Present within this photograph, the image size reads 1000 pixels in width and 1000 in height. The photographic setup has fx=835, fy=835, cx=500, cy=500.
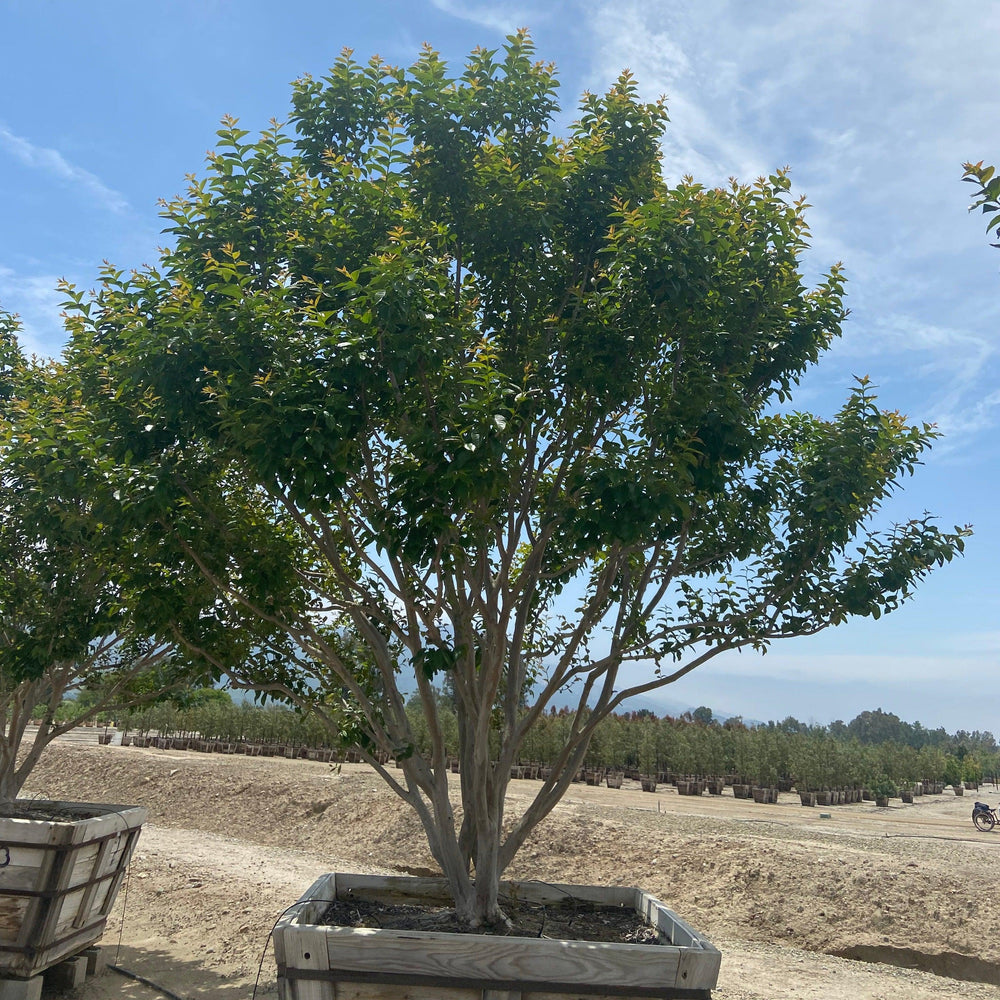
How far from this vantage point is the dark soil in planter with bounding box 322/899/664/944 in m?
5.16

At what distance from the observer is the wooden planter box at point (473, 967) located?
13.8ft

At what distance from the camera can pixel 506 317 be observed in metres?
6.11

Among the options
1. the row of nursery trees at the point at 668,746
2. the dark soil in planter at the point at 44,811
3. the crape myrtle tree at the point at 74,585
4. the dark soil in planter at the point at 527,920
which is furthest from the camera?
the row of nursery trees at the point at 668,746

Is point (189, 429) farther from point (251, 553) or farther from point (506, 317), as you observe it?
point (506, 317)

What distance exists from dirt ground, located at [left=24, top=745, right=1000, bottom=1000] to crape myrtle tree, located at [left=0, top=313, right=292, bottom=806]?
7.84 ft

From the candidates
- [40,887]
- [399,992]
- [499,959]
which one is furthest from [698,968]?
[40,887]

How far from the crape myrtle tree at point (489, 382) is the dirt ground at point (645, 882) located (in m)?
2.92

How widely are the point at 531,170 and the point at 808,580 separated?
3.50 meters

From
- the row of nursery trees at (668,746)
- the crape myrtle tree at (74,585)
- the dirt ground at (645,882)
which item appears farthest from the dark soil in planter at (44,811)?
the row of nursery trees at (668,746)

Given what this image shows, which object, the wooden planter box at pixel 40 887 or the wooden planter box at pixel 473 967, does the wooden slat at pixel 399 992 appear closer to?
the wooden planter box at pixel 473 967

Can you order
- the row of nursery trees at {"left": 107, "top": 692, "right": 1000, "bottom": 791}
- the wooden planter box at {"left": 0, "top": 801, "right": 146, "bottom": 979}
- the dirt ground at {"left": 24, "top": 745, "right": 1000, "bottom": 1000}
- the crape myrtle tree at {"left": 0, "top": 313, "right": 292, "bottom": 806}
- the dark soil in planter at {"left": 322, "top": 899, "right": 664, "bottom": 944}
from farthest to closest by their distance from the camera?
the row of nursery trees at {"left": 107, "top": 692, "right": 1000, "bottom": 791}, the dirt ground at {"left": 24, "top": 745, "right": 1000, "bottom": 1000}, the wooden planter box at {"left": 0, "top": 801, "right": 146, "bottom": 979}, the crape myrtle tree at {"left": 0, "top": 313, "right": 292, "bottom": 806}, the dark soil in planter at {"left": 322, "top": 899, "right": 664, "bottom": 944}

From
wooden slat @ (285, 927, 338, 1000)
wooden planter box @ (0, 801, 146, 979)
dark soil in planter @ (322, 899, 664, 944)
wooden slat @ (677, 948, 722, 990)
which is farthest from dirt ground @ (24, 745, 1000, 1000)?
wooden slat @ (677, 948, 722, 990)

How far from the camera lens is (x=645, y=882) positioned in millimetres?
13430

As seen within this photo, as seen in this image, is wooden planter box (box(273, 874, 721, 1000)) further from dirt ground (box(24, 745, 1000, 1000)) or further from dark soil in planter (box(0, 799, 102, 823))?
dark soil in planter (box(0, 799, 102, 823))
